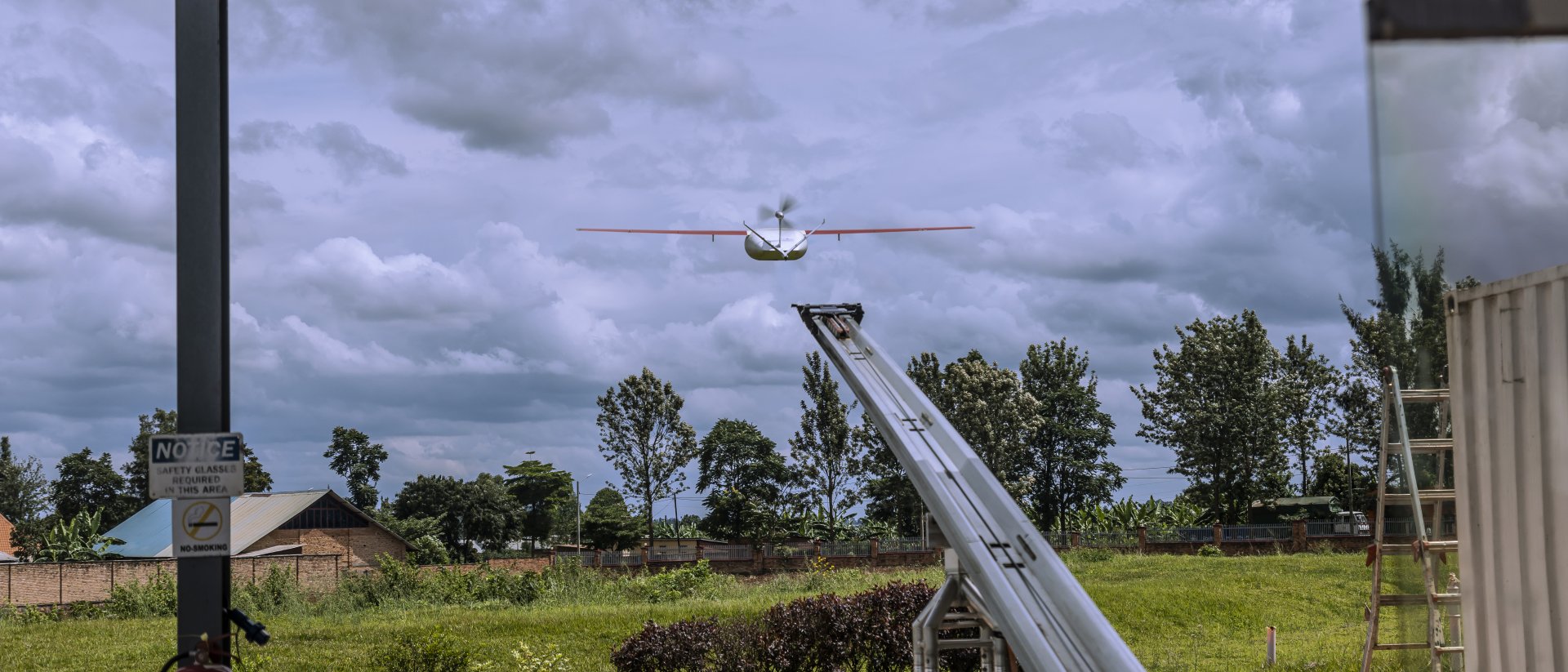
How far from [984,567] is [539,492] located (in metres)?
56.1

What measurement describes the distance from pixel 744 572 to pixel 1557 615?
33180mm

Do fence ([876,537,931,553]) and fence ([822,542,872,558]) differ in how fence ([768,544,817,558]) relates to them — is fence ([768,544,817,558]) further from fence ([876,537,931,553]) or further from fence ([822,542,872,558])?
fence ([876,537,931,553])

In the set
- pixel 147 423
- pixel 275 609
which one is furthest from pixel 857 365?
pixel 147 423

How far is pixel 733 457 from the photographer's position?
183 ft

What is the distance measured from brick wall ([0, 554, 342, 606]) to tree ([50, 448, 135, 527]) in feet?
106

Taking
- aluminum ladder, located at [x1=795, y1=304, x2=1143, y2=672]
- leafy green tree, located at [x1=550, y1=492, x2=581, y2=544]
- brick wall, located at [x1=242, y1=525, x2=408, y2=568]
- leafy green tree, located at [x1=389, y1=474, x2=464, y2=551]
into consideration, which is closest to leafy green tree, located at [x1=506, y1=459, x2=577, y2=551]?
leafy green tree, located at [x1=550, y1=492, x2=581, y2=544]

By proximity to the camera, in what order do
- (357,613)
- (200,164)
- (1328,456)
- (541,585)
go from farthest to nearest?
(1328,456) < (541,585) < (357,613) < (200,164)

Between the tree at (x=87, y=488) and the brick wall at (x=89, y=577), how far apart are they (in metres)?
32.2

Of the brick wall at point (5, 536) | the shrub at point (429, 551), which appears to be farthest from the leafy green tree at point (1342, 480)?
the brick wall at point (5, 536)

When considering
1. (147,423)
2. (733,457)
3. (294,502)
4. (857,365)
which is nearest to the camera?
(857,365)

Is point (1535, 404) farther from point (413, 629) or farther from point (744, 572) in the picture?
point (744, 572)

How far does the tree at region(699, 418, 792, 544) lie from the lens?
2010 inches

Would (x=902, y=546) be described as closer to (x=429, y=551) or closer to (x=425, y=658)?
(x=429, y=551)

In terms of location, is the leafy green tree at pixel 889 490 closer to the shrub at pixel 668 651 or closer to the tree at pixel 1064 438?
the tree at pixel 1064 438
